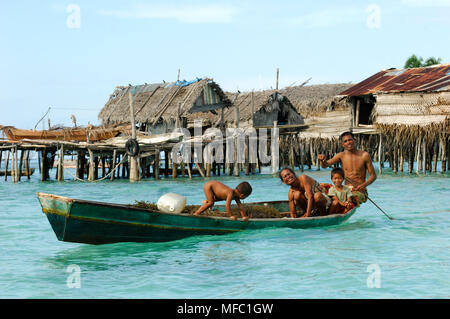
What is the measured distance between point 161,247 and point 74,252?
1.37 meters

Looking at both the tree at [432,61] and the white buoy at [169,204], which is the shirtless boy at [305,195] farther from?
the tree at [432,61]

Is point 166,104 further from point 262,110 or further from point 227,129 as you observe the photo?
point 262,110

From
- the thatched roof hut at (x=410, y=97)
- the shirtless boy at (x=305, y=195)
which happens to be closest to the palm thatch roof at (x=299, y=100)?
the thatched roof hut at (x=410, y=97)

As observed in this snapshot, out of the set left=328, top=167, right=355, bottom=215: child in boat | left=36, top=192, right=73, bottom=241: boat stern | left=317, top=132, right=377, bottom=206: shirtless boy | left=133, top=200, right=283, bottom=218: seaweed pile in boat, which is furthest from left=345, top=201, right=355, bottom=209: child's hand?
left=36, top=192, right=73, bottom=241: boat stern

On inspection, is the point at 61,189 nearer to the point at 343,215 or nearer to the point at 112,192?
the point at 112,192

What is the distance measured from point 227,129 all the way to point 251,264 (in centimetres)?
2084

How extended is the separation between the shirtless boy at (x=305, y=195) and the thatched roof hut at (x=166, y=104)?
54.6ft

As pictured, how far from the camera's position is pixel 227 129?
94.2ft

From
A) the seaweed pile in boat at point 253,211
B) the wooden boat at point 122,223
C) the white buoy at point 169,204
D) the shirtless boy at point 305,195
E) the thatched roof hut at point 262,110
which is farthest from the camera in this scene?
→ the thatched roof hut at point 262,110

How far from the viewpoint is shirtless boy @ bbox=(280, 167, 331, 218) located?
378 inches

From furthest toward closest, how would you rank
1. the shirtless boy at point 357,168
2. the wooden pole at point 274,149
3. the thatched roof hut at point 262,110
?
the thatched roof hut at point 262,110, the wooden pole at point 274,149, the shirtless boy at point 357,168

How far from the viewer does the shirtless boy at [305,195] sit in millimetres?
9594

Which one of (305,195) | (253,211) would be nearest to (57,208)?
(253,211)
